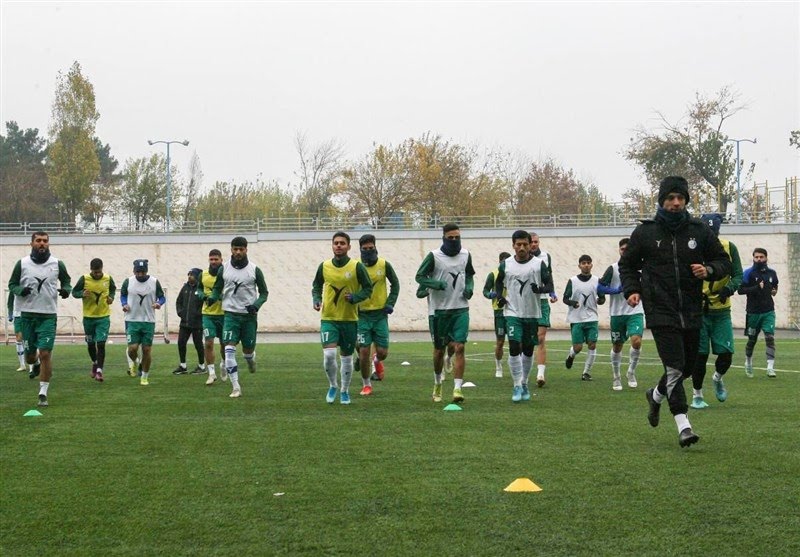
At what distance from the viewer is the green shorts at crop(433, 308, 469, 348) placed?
555 inches

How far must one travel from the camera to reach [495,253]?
50469mm

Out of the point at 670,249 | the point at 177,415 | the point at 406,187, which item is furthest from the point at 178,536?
the point at 406,187

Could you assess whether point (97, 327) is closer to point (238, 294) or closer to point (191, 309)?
point (191, 309)

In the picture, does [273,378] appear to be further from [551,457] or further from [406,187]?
[406,187]

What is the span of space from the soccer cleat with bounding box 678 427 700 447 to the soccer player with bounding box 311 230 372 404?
5.60 m

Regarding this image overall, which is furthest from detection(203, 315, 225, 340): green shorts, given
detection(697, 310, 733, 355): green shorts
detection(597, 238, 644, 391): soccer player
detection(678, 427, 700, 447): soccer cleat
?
detection(678, 427, 700, 447): soccer cleat

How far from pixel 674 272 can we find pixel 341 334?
5625mm

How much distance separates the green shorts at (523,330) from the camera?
46.2 feet

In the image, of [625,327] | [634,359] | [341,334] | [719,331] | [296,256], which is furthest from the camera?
[296,256]

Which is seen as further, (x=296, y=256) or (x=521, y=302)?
(x=296, y=256)

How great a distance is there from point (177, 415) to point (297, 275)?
124 feet

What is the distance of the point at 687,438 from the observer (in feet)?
29.7

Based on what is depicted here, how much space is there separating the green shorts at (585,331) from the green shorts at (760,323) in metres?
2.66

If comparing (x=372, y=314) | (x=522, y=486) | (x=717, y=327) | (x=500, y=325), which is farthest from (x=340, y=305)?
(x=522, y=486)
